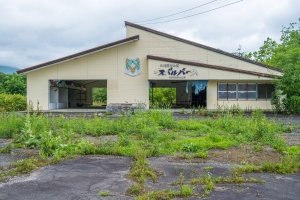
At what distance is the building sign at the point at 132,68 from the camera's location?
28406 millimetres

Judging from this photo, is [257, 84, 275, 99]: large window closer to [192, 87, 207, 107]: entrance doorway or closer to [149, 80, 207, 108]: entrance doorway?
[149, 80, 207, 108]: entrance doorway

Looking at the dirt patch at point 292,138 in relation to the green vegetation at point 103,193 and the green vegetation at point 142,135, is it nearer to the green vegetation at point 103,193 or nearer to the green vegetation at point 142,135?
the green vegetation at point 142,135

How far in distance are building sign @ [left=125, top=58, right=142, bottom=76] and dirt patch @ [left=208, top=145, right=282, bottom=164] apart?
1892cm

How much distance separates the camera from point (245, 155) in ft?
29.3

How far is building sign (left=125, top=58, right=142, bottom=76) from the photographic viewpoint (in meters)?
28.4

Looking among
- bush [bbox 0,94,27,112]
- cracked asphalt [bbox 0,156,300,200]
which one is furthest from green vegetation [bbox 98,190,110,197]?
bush [bbox 0,94,27,112]

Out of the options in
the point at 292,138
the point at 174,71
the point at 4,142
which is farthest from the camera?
the point at 174,71

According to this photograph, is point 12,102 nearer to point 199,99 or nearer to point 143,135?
point 199,99

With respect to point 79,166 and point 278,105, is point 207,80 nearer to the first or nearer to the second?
point 278,105

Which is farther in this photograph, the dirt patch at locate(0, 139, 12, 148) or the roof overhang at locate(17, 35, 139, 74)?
the roof overhang at locate(17, 35, 139, 74)

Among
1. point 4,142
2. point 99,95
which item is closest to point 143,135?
point 4,142

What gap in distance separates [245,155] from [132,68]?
20068 mm

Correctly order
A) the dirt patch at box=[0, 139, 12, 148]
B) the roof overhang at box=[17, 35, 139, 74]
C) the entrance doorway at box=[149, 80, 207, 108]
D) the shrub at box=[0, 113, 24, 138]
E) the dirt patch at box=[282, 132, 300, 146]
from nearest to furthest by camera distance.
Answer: the dirt patch at box=[0, 139, 12, 148]
the dirt patch at box=[282, 132, 300, 146]
the shrub at box=[0, 113, 24, 138]
the roof overhang at box=[17, 35, 139, 74]
the entrance doorway at box=[149, 80, 207, 108]

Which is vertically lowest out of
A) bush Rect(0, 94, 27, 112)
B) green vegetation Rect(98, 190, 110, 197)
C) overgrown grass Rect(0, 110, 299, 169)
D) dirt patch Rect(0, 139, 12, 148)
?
green vegetation Rect(98, 190, 110, 197)
